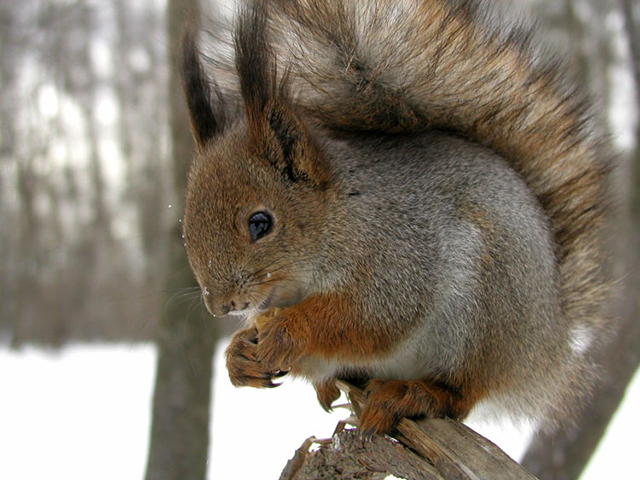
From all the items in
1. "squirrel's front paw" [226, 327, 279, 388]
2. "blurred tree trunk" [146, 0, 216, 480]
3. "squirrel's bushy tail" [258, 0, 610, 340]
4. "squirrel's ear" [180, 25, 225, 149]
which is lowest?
"blurred tree trunk" [146, 0, 216, 480]

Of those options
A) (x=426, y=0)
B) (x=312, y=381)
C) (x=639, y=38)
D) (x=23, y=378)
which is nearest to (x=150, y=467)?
(x=312, y=381)

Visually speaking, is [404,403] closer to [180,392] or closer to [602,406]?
[602,406]

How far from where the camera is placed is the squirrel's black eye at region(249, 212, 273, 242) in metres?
1.43

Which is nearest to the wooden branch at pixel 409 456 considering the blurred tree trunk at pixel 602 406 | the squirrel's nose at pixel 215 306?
the squirrel's nose at pixel 215 306

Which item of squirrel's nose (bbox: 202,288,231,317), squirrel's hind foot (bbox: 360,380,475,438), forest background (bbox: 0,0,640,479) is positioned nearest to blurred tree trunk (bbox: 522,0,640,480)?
forest background (bbox: 0,0,640,479)

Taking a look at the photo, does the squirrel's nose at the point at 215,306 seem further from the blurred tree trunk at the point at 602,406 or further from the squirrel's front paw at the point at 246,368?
the blurred tree trunk at the point at 602,406

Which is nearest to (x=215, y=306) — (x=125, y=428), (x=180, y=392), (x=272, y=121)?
(x=272, y=121)

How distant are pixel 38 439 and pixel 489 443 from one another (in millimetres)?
3905

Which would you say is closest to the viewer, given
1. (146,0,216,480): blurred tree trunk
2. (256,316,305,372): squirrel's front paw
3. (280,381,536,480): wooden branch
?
(280,381,536,480): wooden branch

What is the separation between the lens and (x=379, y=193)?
60.0 inches

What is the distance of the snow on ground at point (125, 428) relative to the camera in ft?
12.3

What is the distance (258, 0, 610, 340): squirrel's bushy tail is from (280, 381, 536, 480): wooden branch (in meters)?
0.54

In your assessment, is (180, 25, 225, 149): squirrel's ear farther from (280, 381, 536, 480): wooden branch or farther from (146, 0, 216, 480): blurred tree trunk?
(146, 0, 216, 480): blurred tree trunk

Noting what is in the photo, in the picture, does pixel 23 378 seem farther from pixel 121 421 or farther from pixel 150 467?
pixel 150 467
